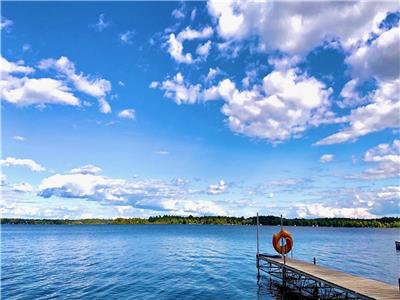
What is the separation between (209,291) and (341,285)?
462 inches

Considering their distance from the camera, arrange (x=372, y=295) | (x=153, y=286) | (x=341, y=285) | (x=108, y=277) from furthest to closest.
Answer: (x=108, y=277) < (x=153, y=286) < (x=341, y=285) < (x=372, y=295)

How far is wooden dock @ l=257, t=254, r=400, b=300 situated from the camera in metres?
20.7

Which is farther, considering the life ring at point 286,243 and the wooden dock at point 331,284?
the life ring at point 286,243

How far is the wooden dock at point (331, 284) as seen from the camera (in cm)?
2066

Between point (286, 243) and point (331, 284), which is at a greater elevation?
point (286, 243)

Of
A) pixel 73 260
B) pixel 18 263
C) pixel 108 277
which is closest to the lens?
pixel 108 277

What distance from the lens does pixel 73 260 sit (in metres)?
51.0

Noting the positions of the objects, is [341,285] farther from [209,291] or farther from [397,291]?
[209,291]

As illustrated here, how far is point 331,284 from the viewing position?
927 inches

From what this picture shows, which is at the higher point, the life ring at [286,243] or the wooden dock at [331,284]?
the life ring at [286,243]

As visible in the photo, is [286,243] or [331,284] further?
[286,243]

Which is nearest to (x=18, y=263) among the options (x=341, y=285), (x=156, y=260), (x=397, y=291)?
(x=156, y=260)

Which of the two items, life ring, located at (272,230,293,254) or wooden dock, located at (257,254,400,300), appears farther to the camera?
life ring, located at (272,230,293,254)

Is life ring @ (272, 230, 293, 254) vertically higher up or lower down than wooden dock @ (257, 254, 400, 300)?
higher up
